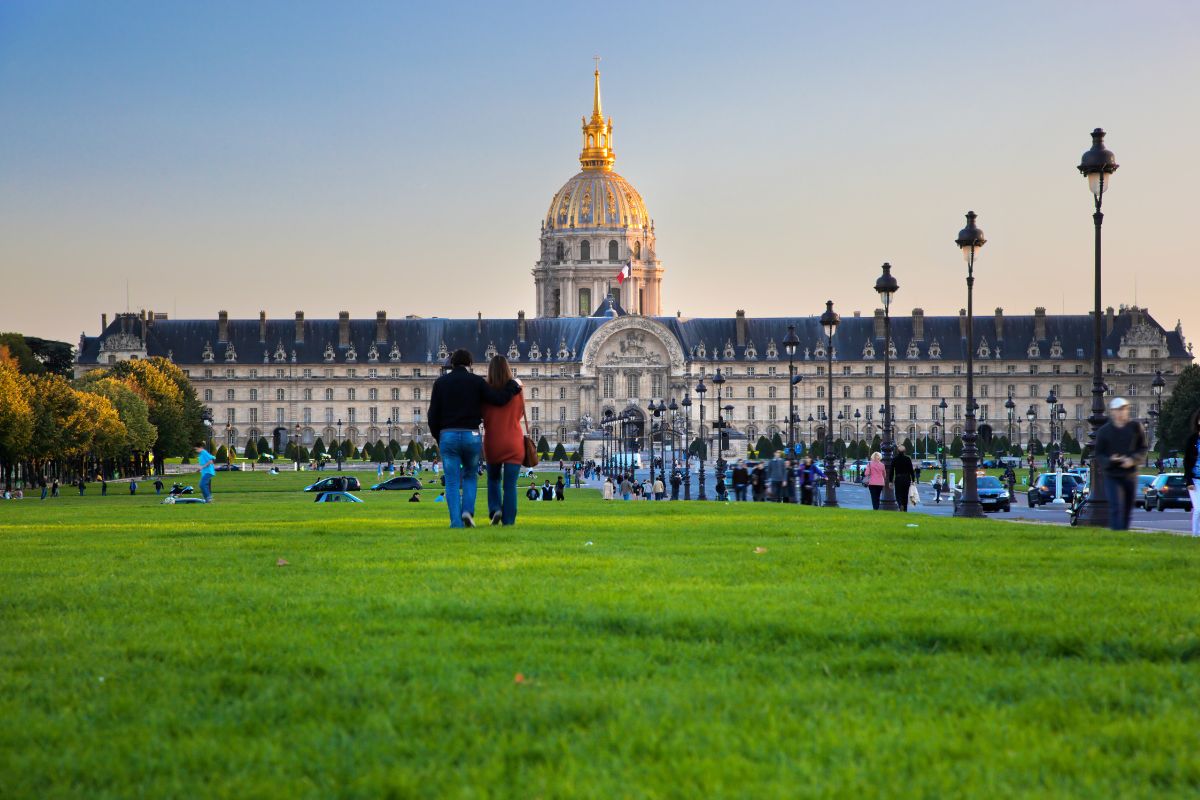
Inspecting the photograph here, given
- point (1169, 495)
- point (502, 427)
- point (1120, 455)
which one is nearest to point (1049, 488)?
point (1169, 495)

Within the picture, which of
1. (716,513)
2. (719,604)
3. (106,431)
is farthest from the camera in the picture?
(106,431)

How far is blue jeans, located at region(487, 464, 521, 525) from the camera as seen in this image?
14.1m

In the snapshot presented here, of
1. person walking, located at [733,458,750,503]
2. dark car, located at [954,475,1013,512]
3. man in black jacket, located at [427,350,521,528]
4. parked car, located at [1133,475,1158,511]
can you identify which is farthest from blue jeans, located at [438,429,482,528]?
person walking, located at [733,458,750,503]

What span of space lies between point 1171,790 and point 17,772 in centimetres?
329

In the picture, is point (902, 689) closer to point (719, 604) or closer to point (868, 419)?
point (719, 604)

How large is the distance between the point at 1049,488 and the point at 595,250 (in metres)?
133

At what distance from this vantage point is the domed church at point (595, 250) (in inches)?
6855

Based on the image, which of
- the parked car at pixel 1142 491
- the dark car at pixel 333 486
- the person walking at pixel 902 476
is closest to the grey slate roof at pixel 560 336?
the dark car at pixel 333 486

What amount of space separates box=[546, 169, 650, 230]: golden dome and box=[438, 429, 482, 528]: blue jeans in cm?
16313

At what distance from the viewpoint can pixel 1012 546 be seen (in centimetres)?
1231

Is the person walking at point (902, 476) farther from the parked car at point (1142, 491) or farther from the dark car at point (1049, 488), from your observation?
the dark car at point (1049, 488)

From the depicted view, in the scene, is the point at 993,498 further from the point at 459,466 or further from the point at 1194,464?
the point at 459,466

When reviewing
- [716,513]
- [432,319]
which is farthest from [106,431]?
[432,319]

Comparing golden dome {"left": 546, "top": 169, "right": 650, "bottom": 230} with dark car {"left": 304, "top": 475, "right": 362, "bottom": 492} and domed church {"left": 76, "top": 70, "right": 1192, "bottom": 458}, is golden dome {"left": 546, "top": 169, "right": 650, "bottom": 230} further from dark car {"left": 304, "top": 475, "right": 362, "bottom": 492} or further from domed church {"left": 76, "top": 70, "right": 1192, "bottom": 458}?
dark car {"left": 304, "top": 475, "right": 362, "bottom": 492}
